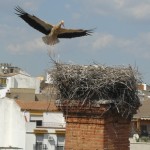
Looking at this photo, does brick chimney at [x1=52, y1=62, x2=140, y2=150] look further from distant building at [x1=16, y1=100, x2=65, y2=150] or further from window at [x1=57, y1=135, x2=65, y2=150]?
window at [x1=57, y1=135, x2=65, y2=150]

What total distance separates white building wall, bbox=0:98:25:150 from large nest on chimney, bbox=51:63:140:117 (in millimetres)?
28909

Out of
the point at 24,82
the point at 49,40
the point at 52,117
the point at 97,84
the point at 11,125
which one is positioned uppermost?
the point at 24,82

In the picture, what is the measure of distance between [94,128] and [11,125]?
1213 inches

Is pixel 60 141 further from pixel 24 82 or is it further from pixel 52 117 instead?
pixel 24 82

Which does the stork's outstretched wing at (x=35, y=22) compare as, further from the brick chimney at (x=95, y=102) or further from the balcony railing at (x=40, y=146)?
the balcony railing at (x=40, y=146)

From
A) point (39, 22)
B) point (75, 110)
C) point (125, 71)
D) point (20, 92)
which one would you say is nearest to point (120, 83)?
point (125, 71)

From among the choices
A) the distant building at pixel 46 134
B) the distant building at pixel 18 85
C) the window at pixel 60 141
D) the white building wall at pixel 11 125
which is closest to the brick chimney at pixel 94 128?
the distant building at pixel 46 134

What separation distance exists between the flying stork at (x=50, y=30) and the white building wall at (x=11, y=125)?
28231 millimetres

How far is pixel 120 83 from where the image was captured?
9.34 m

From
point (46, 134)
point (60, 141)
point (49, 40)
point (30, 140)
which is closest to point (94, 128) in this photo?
point (49, 40)

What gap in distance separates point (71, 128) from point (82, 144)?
35cm

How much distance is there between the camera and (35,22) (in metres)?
10.2

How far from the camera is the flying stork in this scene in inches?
392

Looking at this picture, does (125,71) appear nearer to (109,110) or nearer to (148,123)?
(109,110)
